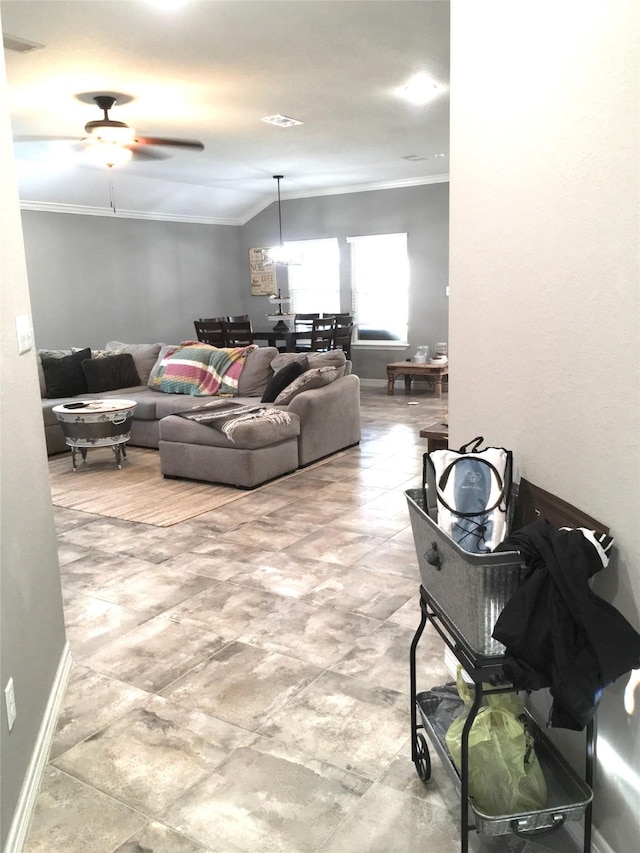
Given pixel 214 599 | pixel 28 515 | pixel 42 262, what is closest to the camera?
pixel 28 515

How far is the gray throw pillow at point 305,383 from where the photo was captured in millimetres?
5605

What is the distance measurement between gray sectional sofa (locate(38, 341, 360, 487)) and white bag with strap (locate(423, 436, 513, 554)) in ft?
10.6

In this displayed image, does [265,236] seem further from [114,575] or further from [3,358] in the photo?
[3,358]

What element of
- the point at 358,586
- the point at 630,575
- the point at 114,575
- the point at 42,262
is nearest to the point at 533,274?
the point at 630,575

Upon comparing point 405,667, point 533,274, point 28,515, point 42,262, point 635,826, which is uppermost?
point 42,262

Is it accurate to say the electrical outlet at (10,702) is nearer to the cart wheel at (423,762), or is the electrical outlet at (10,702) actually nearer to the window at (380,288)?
the cart wheel at (423,762)

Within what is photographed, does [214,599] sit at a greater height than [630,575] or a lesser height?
lesser

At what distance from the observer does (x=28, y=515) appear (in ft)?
7.21

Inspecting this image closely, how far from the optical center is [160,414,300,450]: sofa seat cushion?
16.3 feet

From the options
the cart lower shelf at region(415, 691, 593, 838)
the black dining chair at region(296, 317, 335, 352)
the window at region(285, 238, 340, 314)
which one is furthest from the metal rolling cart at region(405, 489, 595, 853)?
the window at region(285, 238, 340, 314)

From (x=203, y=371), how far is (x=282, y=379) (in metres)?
1.13

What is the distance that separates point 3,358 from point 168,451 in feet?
11.0

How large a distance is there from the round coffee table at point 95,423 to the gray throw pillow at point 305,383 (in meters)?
1.26

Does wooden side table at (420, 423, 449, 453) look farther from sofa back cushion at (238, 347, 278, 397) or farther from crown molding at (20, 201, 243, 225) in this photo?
crown molding at (20, 201, 243, 225)
